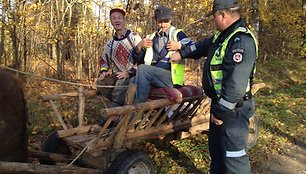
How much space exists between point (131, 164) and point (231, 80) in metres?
1.45

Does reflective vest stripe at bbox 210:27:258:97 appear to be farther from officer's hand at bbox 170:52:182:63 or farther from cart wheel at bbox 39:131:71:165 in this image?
cart wheel at bbox 39:131:71:165

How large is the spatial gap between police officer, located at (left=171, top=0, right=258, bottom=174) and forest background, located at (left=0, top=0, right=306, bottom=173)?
1567mm

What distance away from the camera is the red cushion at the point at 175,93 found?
4.23 metres

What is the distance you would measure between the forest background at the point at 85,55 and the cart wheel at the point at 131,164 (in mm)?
956

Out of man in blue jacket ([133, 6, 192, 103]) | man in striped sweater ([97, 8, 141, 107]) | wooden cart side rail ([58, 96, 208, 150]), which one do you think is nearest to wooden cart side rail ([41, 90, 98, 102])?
man in striped sweater ([97, 8, 141, 107])

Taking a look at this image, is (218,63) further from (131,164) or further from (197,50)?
(131,164)

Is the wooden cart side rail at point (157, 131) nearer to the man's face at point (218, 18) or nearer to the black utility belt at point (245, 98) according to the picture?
the black utility belt at point (245, 98)

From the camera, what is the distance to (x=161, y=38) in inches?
186

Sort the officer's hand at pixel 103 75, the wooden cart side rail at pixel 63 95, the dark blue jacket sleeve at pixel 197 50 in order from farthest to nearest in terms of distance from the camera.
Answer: the officer's hand at pixel 103 75, the wooden cart side rail at pixel 63 95, the dark blue jacket sleeve at pixel 197 50

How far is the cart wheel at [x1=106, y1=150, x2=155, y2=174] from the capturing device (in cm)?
362

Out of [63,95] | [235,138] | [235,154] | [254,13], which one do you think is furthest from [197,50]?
[254,13]

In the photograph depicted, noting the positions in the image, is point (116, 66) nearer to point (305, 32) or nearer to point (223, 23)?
point (223, 23)

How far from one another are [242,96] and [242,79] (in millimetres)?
179

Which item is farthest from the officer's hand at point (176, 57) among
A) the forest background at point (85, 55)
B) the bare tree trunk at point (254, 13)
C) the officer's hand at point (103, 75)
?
the bare tree trunk at point (254, 13)
